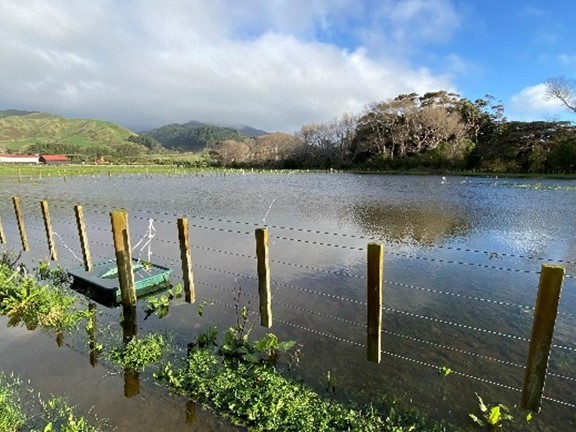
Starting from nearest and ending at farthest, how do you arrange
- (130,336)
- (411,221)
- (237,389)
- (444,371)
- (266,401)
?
(266,401), (237,389), (444,371), (130,336), (411,221)

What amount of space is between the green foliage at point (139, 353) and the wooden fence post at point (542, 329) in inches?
250

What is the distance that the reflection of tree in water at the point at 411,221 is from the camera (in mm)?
20034

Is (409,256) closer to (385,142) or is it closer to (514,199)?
(514,199)

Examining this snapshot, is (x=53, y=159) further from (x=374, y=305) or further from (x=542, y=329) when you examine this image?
(x=542, y=329)

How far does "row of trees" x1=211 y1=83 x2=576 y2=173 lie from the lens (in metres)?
72.9

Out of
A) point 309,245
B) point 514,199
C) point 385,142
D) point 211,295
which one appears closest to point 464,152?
point 385,142

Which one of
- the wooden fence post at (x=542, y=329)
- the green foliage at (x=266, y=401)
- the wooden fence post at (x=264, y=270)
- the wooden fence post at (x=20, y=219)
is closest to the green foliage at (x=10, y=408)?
the green foliage at (x=266, y=401)

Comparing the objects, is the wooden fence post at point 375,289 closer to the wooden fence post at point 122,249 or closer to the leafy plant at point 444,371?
the leafy plant at point 444,371

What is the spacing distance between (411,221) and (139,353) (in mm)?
20159

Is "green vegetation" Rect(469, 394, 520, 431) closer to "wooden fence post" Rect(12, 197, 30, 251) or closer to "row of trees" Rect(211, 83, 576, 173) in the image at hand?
"wooden fence post" Rect(12, 197, 30, 251)

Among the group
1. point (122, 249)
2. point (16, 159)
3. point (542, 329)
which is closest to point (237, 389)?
point (542, 329)

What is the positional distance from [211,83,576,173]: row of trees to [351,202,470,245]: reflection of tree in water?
52967mm

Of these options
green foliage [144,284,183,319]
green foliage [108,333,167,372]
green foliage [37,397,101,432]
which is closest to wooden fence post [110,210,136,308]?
green foliage [144,284,183,319]

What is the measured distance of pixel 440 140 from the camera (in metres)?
87.8
